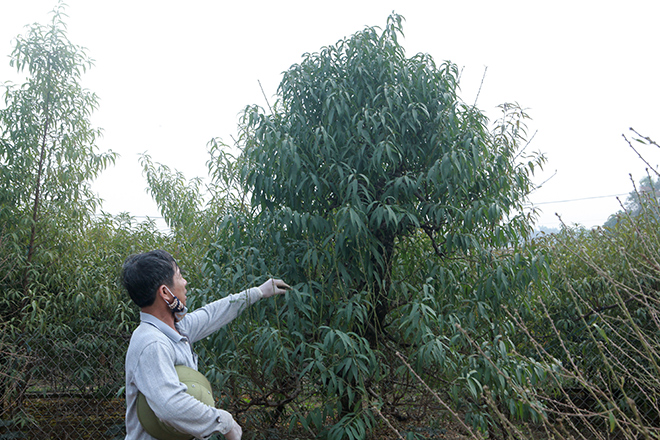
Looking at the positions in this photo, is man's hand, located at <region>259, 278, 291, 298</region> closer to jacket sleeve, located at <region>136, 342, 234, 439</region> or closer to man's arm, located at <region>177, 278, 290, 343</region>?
man's arm, located at <region>177, 278, 290, 343</region>

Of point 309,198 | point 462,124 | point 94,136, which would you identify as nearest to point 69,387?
point 94,136

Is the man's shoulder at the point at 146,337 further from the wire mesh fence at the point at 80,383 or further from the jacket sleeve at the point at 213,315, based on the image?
the wire mesh fence at the point at 80,383

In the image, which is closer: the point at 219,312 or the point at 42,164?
the point at 219,312

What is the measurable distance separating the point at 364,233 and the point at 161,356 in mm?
1242

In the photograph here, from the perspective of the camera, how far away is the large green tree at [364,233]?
2.44 meters

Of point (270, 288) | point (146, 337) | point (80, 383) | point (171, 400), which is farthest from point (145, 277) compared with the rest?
point (80, 383)

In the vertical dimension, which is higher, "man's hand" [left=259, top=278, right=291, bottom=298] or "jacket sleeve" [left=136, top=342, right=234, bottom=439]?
"man's hand" [left=259, top=278, right=291, bottom=298]

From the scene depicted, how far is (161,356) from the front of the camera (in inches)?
56.5

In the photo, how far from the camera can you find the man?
139 centimetres

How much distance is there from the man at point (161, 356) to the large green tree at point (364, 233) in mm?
742

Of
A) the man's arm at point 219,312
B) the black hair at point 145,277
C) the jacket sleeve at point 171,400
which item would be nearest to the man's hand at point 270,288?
the man's arm at point 219,312

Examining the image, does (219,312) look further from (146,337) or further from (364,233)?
(364,233)

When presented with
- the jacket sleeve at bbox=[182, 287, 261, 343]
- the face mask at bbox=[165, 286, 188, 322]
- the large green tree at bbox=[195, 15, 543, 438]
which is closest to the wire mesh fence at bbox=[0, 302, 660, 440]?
the large green tree at bbox=[195, 15, 543, 438]

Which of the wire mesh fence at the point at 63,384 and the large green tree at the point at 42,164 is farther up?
the large green tree at the point at 42,164
